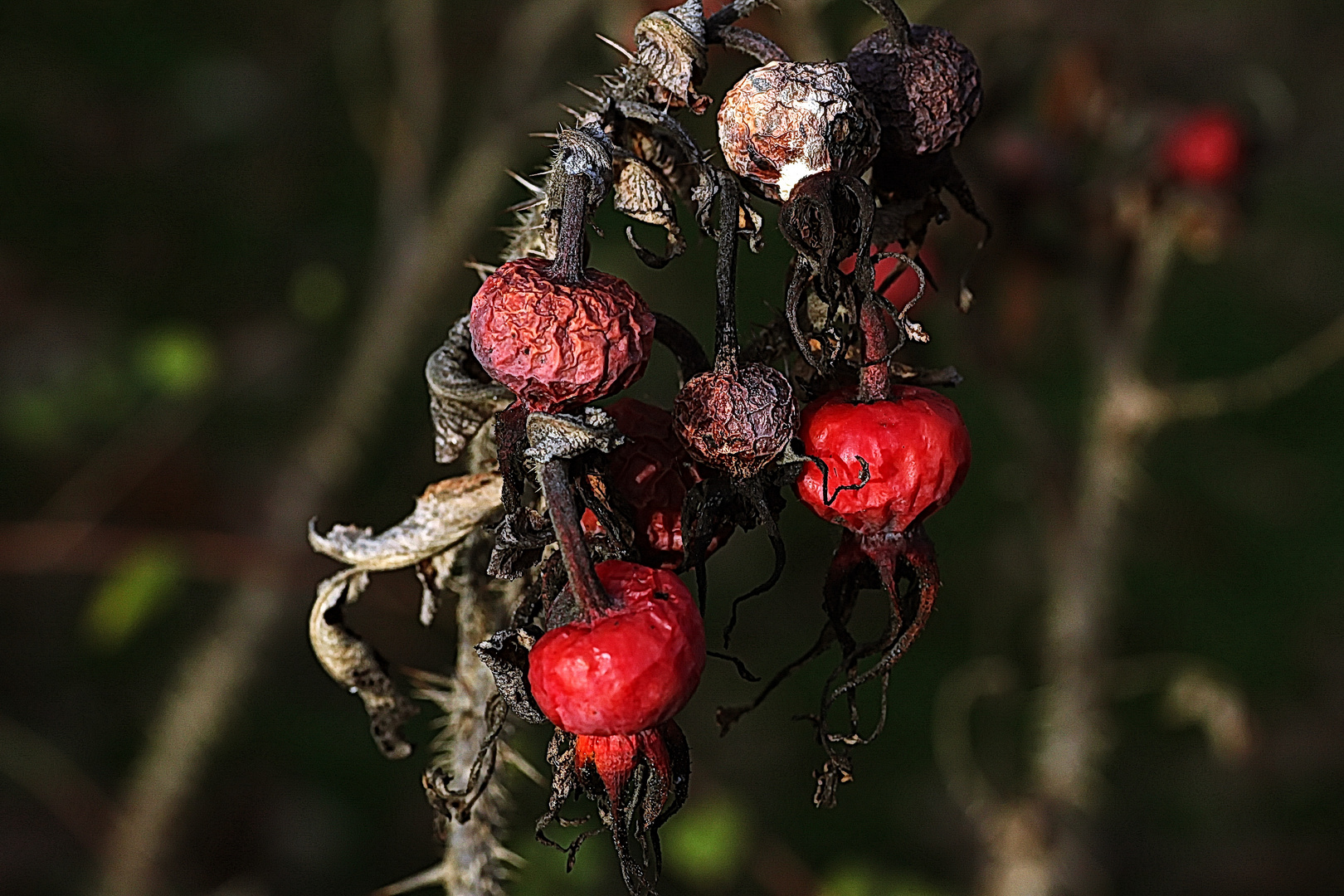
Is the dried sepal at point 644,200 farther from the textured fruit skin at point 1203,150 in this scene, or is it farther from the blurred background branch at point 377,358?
the blurred background branch at point 377,358

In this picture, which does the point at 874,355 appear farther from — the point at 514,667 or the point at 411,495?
the point at 411,495

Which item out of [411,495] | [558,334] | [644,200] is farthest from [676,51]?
[411,495]

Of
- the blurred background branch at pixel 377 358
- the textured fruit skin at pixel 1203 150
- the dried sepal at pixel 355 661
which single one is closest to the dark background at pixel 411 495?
the textured fruit skin at pixel 1203 150

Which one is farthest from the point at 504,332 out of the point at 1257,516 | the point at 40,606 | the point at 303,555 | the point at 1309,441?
the point at 1309,441

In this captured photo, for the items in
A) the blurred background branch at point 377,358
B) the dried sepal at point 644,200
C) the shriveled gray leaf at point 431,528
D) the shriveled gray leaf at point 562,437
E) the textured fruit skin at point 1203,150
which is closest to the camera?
the shriveled gray leaf at point 562,437

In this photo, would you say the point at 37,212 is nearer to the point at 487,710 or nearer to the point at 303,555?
the point at 303,555

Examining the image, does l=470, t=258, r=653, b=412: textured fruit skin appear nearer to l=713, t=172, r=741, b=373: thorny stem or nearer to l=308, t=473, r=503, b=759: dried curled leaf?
l=713, t=172, r=741, b=373: thorny stem
